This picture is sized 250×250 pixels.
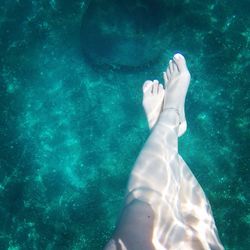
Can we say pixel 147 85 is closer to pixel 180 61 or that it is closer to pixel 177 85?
pixel 177 85

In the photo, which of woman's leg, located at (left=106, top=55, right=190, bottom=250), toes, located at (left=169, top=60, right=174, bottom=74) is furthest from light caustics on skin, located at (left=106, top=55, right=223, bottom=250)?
toes, located at (left=169, top=60, right=174, bottom=74)

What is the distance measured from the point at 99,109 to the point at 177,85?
158cm

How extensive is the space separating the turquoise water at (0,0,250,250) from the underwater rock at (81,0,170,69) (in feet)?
0.06

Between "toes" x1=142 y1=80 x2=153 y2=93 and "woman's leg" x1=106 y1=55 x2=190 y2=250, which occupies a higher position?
"woman's leg" x1=106 y1=55 x2=190 y2=250

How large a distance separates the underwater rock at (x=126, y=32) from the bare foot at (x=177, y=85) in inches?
20.7

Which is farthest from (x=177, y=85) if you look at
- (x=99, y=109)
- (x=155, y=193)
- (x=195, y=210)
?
(x=155, y=193)

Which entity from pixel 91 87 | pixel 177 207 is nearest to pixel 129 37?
pixel 91 87

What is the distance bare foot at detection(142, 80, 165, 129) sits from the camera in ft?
15.6

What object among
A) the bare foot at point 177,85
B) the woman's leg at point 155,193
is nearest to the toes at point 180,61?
the bare foot at point 177,85

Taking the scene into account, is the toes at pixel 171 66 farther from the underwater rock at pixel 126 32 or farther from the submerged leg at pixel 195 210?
the submerged leg at pixel 195 210

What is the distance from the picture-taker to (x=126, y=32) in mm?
5477

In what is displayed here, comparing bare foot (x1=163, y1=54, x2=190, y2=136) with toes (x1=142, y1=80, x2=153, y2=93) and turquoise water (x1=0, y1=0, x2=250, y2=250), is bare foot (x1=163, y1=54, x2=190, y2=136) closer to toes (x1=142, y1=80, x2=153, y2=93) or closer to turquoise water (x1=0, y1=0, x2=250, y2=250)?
toes (x1=142, y1=80, x2=153, y2=93)

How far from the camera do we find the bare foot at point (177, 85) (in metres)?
4.59

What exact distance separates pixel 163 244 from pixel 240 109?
2989 mm
